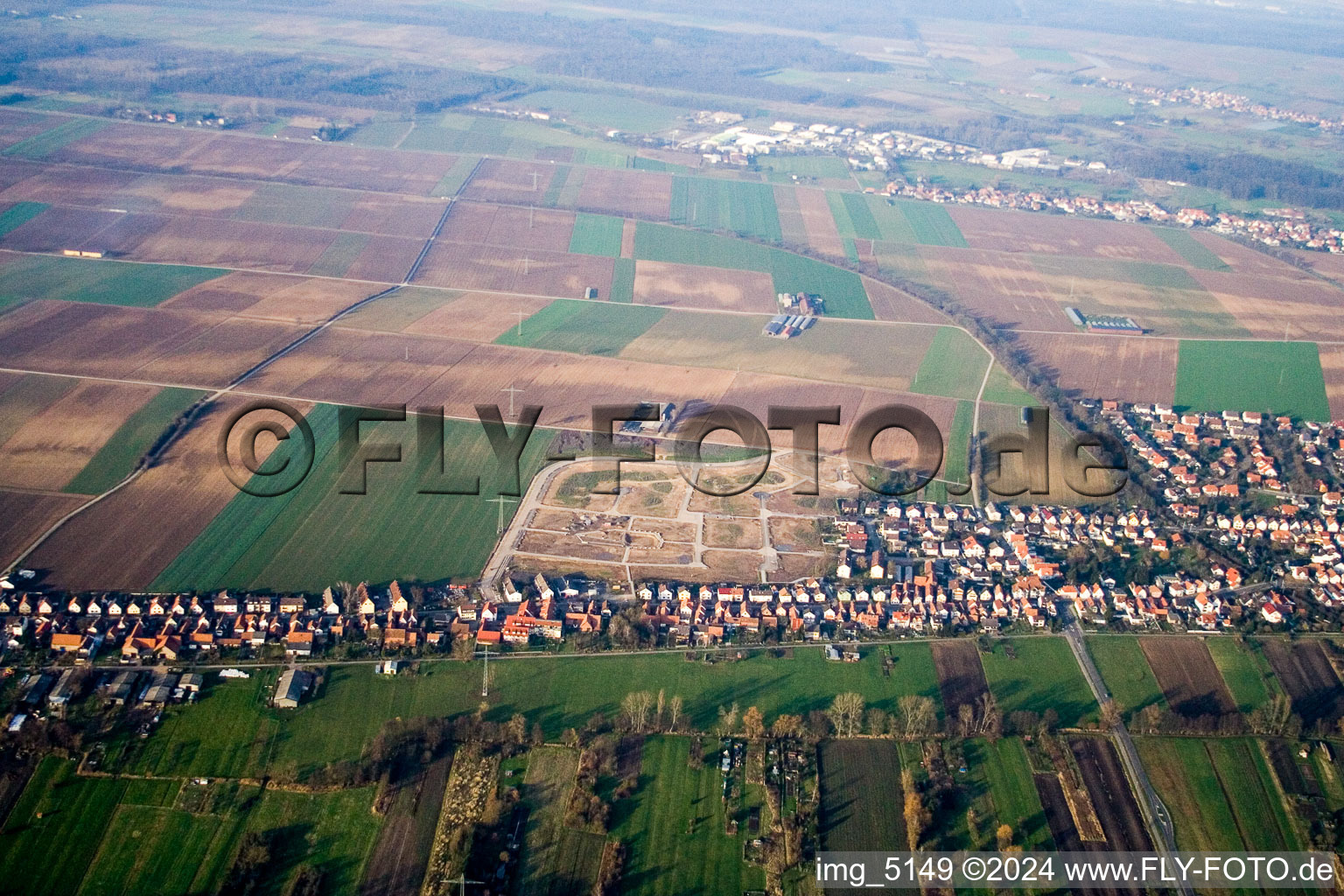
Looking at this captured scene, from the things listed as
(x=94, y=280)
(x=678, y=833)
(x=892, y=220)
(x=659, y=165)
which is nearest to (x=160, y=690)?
(x=678, y=833)

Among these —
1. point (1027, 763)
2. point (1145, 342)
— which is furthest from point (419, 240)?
point (1027, 763)

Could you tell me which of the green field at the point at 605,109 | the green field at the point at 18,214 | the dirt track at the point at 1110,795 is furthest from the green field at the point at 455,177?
the dirt track at the point at 1110,795

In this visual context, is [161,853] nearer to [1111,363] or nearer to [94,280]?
[94,280]

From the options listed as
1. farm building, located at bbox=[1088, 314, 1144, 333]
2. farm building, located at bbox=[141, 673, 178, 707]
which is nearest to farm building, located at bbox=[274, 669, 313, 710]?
farm building, located at bbox=[141, 673, 178, 707]

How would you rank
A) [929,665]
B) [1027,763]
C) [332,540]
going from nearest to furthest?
[1027,763], [929,665], [332,540]

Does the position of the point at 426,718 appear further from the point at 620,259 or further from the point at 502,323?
the point at 620,259

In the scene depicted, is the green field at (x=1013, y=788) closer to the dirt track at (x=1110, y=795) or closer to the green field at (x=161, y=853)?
the dirt track at (x=1110, y=795)

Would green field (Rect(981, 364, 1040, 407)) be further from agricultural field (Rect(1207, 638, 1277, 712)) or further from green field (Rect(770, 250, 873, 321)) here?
agricultural field (Rect(1207, 638, 1277, 712))
